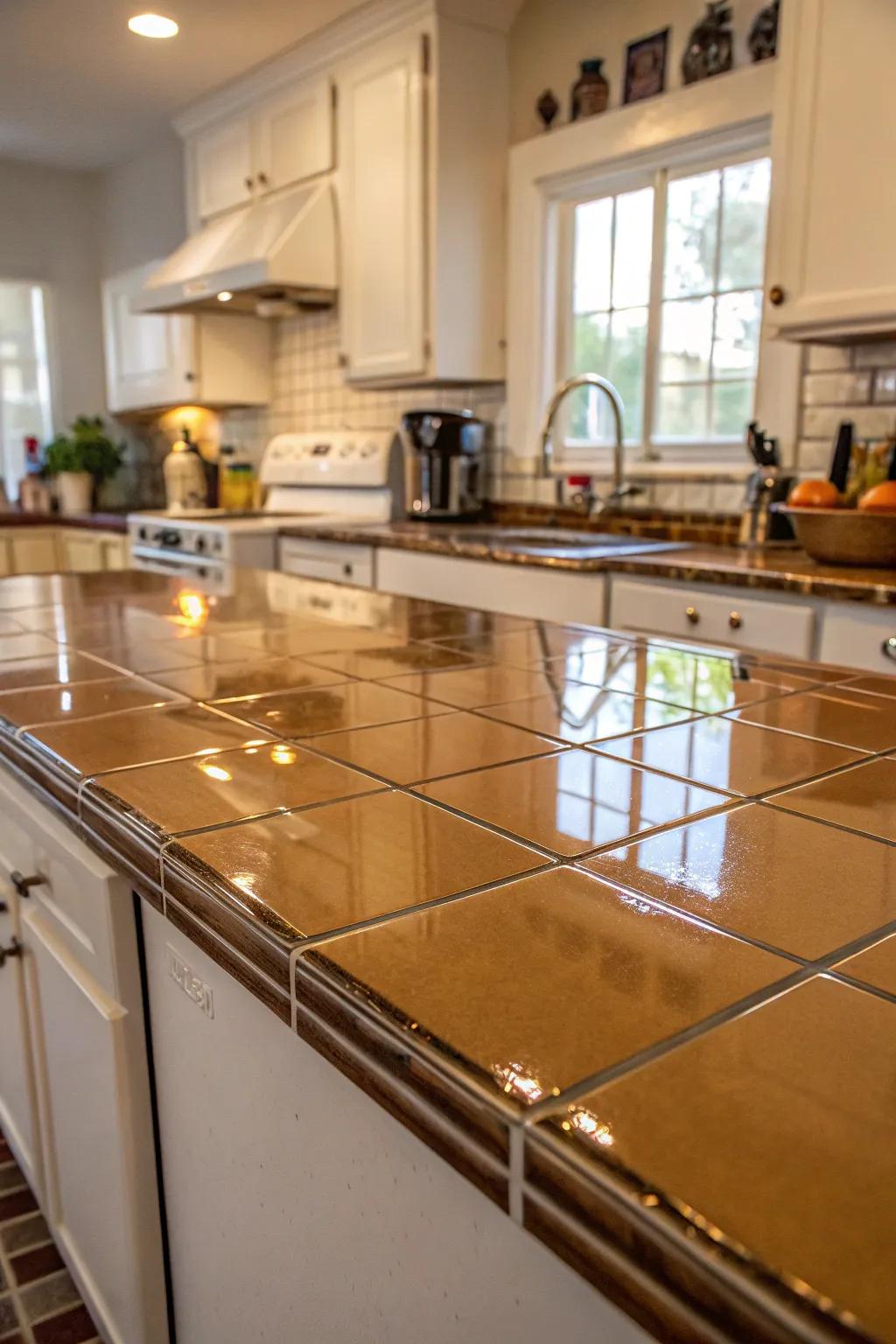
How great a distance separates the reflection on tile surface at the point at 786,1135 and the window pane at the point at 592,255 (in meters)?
3.37

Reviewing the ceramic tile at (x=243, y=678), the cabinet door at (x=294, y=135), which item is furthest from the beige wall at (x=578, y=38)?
the ceramic tile at (x=243, y=678)

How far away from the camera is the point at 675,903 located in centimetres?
62

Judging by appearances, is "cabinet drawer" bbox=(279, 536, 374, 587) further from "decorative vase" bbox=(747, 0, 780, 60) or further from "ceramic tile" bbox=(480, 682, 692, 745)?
"ceramic tile" bbox=(480, 682, 692, 745)

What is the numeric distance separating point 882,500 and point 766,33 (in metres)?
1.47

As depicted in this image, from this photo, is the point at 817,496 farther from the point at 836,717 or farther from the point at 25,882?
the point at 25,882

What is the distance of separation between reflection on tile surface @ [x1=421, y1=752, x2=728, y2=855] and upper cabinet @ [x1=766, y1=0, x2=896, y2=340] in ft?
6.21

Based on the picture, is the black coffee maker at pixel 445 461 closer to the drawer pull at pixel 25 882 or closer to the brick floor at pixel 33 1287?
the brick floor at pixel 33 1287

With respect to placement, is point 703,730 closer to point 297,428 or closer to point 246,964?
point 246,964

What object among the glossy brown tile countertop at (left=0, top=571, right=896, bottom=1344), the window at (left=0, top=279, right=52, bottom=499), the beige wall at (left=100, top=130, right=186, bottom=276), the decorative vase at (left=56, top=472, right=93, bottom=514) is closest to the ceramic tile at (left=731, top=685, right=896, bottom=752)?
the glossy brown tile countertop at (left=0, top=571, right=896, bottom=1344)

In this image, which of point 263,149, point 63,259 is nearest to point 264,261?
point 263,149

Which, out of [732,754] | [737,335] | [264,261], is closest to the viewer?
[732,754]

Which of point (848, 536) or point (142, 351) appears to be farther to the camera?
point (142, 351)

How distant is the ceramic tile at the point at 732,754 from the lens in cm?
85

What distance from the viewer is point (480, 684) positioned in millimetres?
1193
